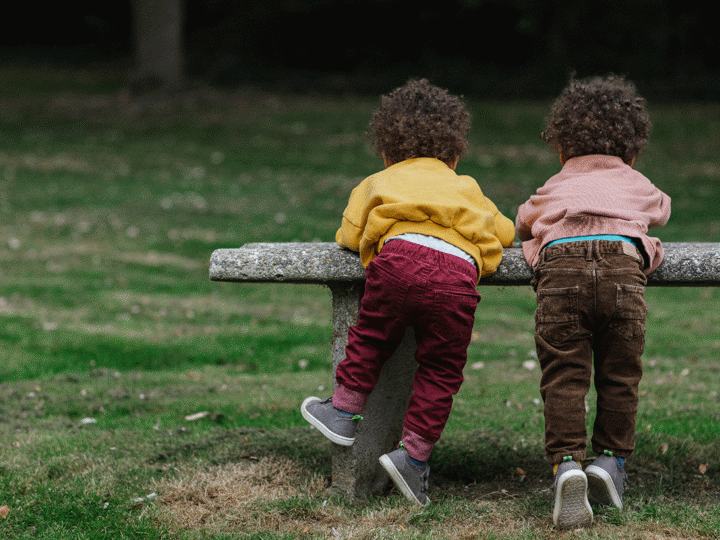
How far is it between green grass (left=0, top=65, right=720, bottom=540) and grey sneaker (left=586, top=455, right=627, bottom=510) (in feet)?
0.18

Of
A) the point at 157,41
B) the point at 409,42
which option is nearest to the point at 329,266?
the point at 157,41

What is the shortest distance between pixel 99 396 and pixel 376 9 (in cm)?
2416

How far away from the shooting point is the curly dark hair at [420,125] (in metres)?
3.21

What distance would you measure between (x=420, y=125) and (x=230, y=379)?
8.68ft

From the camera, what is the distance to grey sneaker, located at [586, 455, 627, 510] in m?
2.85

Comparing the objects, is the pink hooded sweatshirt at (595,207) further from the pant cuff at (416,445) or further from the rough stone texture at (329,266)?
the pant cuff at (416,445)

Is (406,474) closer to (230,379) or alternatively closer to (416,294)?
(416,294)

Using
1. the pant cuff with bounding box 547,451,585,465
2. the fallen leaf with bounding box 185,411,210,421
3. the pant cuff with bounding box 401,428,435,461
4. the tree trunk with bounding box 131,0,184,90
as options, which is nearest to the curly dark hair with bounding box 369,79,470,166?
the pant cuff with bounding box 401,428,435,461

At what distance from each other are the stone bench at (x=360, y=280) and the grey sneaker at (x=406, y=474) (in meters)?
0.30

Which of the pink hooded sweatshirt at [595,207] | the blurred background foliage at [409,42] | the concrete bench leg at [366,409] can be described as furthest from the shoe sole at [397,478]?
the blurred background foliage at [409,42]

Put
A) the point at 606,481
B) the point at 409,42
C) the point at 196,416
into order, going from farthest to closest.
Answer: the point at 409,42 < the point at 196,416 < the point at 606,481

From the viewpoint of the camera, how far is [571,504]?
2723 millimetres

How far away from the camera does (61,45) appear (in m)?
29.7

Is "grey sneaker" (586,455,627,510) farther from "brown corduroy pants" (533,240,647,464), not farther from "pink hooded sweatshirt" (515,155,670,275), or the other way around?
"pink hooded sweatshirt" (515,155,670,275)
